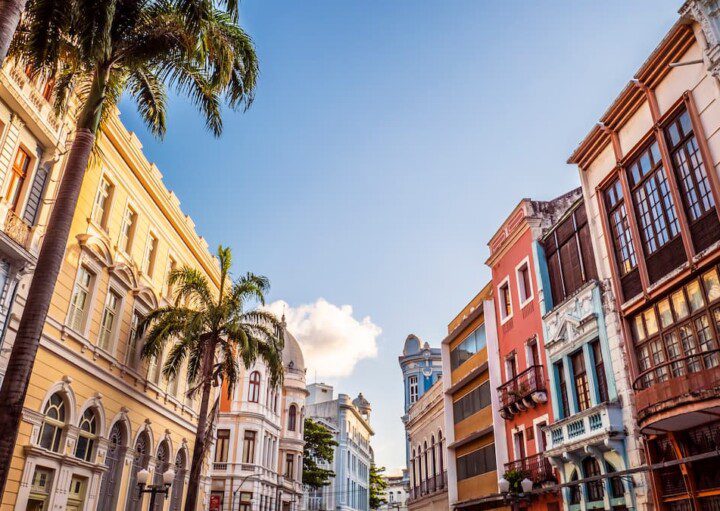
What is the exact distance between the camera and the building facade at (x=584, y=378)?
16.8 m

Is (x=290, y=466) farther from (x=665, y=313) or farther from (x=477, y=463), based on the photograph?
(x=665, y=313)

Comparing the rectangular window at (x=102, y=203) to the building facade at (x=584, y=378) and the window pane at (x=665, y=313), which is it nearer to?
the building facade at (x=584, y=378)

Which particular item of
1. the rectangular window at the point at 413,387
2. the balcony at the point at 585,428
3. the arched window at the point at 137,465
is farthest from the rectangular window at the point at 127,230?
the rectangular window at the point at 413,387

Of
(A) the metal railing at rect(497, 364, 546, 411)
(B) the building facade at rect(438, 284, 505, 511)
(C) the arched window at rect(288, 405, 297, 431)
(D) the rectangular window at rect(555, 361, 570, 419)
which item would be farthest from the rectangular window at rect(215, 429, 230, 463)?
(D) the rectangular window at rect(555, 361, 570, 419)

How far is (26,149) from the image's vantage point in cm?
1664

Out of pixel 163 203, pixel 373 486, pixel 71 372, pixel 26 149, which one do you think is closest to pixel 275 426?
pixel 163 203

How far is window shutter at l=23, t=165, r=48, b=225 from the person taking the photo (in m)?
16.6

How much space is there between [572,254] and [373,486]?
7159 centimetres

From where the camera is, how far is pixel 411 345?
208 feet

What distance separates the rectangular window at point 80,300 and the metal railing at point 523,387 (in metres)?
15.4

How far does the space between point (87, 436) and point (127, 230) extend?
7644mm

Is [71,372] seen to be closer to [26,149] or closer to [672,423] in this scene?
[26,149]

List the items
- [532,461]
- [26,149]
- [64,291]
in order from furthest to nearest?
[532,461], [64,291], [26,149]

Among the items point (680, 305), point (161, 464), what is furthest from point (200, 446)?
point (680, 305)
